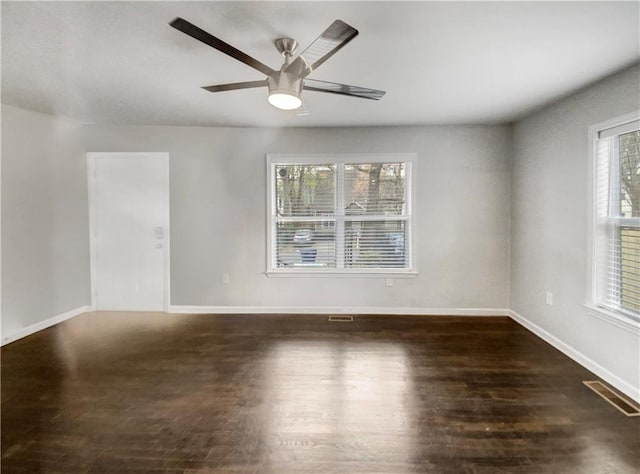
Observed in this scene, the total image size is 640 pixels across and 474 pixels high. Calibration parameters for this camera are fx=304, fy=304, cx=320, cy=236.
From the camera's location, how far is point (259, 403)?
7.21ft

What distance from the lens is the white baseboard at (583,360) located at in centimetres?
229

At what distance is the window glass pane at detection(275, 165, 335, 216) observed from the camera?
409cm

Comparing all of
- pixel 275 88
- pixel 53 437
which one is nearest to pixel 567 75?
pixel 275 88

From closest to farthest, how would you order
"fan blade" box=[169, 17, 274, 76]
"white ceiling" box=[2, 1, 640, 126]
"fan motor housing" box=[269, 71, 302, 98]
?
"fan blade" box=[169, 17, 274, 76] → "white ceiling" box=[2, 1, 640, 126] → "fan motor housing" box=[269, 71, 302, 98]

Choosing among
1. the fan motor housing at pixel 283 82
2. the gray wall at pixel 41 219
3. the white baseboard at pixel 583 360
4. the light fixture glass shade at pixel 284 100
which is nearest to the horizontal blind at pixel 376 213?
the white baseboard at pixel 583 360

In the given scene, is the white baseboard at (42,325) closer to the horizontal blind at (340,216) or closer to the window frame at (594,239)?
the horizontal blind at (340,216)

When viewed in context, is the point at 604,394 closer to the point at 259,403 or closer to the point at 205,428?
the point at 259,403

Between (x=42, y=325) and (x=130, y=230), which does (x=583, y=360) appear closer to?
(x=130, y=230)

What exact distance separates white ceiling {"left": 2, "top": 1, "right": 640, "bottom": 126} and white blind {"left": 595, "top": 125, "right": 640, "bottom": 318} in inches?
23.5

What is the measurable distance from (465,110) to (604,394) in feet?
9.28

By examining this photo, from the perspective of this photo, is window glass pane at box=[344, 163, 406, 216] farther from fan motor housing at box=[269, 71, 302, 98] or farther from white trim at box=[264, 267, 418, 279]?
fan motor housing at box=[269, 71, 302, 98]

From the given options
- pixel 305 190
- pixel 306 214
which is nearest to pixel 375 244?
pixel 306 214

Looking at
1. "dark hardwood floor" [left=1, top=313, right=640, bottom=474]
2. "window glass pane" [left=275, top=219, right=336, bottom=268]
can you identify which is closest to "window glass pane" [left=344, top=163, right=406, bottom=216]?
"window glass pane" [left=275, top=219, right=336, bottom=268]

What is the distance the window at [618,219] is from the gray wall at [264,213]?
1.30 meters
